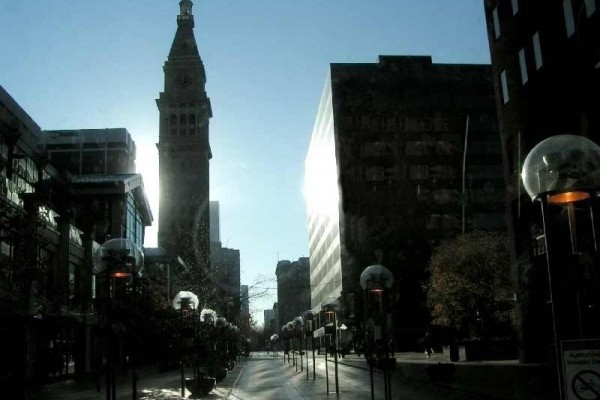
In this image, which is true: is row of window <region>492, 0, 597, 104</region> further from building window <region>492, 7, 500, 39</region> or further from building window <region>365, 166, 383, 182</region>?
building window <region>365, 166, 383, 182</region>

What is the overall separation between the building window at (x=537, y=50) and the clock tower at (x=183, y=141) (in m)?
79.1

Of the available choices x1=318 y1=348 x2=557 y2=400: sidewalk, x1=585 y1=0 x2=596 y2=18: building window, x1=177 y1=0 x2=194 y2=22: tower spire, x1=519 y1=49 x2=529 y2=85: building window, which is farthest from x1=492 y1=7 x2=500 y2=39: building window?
x1=177 y1=0 x2=194 y2=22: tower spire

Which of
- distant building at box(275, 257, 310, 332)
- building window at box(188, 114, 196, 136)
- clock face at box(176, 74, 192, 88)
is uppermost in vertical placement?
clock face at box(176, 74, 192, 88)

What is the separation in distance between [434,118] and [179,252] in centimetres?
3944

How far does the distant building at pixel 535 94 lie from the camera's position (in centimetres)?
2697

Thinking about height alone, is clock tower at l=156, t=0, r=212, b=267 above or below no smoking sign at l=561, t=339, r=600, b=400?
above

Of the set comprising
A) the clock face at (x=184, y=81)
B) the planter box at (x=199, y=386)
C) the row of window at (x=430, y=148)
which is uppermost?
the clock face at (x=184, y=81)

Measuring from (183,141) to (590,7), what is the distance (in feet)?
311

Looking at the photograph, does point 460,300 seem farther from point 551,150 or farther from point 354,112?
point 354,112

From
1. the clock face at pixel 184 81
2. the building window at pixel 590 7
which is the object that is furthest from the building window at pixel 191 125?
the building window at pixel 590 7

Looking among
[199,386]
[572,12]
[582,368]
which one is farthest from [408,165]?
[582,368]

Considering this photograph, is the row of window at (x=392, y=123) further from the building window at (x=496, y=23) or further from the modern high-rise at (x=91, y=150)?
the building window at (x=496, y=23)

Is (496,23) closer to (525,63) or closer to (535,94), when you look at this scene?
(525,63)

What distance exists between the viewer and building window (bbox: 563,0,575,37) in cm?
2798
